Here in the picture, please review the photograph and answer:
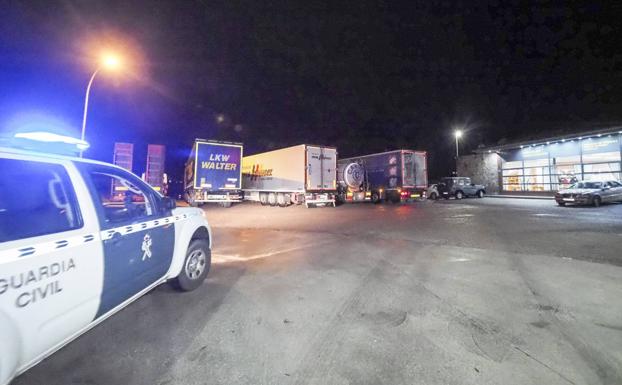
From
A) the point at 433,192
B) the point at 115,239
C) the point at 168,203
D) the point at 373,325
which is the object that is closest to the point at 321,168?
the point at 433,192

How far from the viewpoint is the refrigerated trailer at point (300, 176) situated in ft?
58.5

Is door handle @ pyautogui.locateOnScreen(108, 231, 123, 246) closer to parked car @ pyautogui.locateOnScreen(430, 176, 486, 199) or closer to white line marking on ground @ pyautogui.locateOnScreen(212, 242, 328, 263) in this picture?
white line marking on ground @ pyautogui.locateOnScreen(212, 242, 328, 263)

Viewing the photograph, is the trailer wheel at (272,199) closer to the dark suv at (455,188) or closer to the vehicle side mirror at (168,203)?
the dark suv at (455,188)

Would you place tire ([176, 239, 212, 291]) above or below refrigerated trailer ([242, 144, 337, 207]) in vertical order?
below

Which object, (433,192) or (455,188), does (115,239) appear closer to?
(433,192)

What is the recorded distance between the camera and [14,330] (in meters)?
1.85

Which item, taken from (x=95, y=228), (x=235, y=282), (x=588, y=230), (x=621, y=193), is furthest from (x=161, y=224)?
(x=621, y=193)

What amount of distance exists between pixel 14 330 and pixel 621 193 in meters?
24.9

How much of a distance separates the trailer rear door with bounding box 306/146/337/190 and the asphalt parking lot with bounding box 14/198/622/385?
38.3 feet

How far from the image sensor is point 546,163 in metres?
28.0

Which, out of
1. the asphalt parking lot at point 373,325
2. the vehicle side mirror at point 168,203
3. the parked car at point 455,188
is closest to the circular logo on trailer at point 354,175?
the parked car at point 455,188

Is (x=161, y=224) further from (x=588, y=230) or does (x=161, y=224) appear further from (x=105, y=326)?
(x=588, y=230)

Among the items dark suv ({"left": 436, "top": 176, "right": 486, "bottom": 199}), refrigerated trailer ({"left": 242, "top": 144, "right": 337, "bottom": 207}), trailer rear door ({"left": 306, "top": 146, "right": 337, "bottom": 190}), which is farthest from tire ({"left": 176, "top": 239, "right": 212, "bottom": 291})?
dark suv ({"left": 436, "top": 176, "right": 486, "bottom": 199})

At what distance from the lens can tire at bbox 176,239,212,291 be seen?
434 cm
